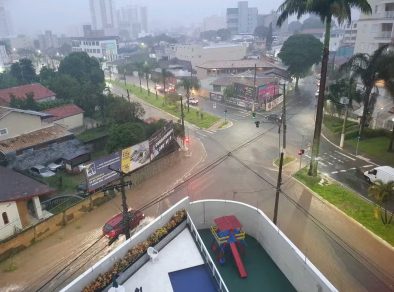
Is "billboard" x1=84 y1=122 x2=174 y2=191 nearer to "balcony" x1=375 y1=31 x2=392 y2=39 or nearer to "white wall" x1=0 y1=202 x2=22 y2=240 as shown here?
"white wall" x1=0 y1=202 x2=22 y2=240

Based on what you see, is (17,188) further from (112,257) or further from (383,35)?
(383,35)

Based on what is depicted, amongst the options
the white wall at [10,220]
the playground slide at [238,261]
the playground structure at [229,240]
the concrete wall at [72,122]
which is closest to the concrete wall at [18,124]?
the concrete wall at [72,122]

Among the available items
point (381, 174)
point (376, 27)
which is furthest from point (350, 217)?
point (376, 27)

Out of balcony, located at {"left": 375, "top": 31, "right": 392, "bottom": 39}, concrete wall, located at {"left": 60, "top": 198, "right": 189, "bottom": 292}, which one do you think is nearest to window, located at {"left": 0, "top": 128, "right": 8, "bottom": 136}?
concrete wall, located at {"left": 60, "top": 198, "right": 189, "bottom": 292}

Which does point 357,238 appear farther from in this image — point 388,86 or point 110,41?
point 110,41

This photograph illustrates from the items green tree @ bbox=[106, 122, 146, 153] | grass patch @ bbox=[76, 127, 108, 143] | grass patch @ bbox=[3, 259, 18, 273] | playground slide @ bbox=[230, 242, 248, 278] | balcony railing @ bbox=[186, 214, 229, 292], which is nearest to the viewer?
balcony railing @ bbox=[186, 214, 229, 292]
